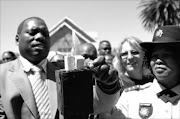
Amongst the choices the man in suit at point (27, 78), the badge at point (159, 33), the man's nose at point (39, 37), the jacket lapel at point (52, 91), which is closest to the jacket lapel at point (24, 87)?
the man in suit at point (27, 78)

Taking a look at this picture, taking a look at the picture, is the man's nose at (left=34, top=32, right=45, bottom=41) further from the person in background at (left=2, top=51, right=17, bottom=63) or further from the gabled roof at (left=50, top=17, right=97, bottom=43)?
the gabled roof at (left=50, top=17, right=97, bottom=43)

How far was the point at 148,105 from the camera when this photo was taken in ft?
5.90

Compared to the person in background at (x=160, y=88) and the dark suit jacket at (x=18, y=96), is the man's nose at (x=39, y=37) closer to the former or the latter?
the dark suit jacket at (x=18, y=96)

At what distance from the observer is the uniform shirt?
1.73 metres

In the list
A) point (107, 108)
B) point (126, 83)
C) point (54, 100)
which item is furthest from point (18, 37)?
point (126, 83)

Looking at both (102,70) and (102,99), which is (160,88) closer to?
(102,99)

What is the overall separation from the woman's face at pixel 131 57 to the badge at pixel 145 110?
967 millimetres

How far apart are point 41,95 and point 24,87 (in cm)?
14

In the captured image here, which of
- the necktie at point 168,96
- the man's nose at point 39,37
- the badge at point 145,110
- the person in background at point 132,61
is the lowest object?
the badge at point 145,110

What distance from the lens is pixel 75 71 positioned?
979 millimetres

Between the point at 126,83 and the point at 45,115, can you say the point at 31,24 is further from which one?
the point at 126,83

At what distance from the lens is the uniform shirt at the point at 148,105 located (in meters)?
1.73

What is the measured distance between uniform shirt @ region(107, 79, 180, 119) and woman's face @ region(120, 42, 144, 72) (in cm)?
83

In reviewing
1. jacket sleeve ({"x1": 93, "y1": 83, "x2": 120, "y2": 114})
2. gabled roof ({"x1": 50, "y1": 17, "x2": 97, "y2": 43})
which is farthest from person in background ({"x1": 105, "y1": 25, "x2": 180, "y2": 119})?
gabled roof ({"x1": 50, "y1": 17, "x2": 97, "y2": 43})
